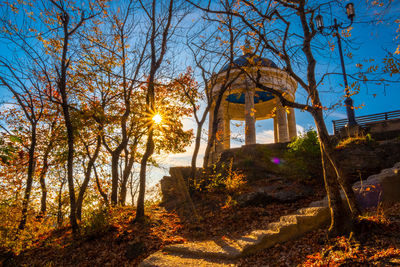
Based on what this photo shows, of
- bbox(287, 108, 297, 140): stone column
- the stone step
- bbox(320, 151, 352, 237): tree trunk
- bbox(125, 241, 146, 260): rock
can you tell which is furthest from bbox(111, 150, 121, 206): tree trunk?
bbox(287, 108, 297, 140): stone column

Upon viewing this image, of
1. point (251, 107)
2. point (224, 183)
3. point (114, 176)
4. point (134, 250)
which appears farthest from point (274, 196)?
point (251, 107)

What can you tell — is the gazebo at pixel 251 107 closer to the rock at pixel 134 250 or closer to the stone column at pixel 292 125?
the stone column at pixel 292 125

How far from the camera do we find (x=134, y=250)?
5195 millimetres

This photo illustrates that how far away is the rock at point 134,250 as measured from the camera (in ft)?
16.5

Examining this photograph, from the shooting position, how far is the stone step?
3981mm

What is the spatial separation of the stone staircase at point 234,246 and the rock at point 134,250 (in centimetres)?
64

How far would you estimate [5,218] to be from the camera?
534cm

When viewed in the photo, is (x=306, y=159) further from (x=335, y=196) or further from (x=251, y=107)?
(x=251, y=107)

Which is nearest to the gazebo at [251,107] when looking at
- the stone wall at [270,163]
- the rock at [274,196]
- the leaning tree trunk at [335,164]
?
the stone wall at [270,163]

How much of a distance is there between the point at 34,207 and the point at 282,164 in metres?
10.1

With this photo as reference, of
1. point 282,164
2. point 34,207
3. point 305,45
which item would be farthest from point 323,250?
point 34,207

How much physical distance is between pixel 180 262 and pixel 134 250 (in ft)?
5.55

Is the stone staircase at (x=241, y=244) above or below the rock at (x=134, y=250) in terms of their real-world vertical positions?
above

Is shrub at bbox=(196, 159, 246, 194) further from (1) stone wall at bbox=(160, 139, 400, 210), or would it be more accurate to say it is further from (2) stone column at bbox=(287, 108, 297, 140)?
(2) stone column at bbox=(287, 108, 297, 140)
